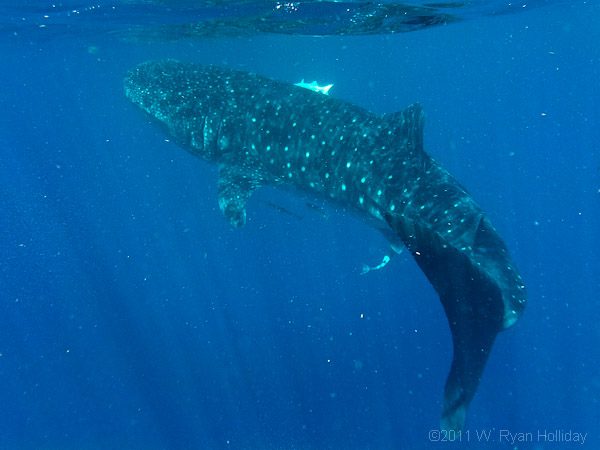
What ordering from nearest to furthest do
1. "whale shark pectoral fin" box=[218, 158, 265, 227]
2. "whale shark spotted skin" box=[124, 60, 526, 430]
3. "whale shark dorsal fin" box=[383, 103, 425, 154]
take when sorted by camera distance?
"whale shark spotted skin" box=[124, 60, 526, 430] → "whale shark dorsal fin" box=[383, 103, 425, 154] → "whale shark pectoral fin" box=[218, 158, 265, 227]

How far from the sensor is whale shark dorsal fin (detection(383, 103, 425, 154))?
6023 millimetres

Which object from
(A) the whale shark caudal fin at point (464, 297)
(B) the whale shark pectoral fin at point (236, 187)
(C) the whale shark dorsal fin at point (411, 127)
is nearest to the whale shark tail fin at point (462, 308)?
(A) the whale shark caudal fin at point (464, 297)

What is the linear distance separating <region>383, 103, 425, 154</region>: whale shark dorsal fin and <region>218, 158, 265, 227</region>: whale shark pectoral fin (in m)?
2.68

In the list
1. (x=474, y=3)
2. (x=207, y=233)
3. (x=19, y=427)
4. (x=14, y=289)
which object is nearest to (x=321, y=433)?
(x=207, y=233)

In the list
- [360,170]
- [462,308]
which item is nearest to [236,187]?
[360,170]

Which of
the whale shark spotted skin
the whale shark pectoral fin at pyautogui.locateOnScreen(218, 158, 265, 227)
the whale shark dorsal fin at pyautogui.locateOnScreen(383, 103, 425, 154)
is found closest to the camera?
the whale shark spotted skin

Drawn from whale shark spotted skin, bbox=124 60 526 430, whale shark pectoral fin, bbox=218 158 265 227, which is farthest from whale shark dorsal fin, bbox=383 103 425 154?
whale shark pectoral fin, bbox=218 158 265 227

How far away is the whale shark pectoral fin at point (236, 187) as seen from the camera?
283 inches

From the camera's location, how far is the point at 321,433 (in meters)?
11.6

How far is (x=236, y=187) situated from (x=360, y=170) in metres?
2.41

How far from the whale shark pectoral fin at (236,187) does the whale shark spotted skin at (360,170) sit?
0.02 m

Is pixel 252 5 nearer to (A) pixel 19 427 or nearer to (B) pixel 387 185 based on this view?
(B) pixel 387 185

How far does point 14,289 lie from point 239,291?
19345 millimetres

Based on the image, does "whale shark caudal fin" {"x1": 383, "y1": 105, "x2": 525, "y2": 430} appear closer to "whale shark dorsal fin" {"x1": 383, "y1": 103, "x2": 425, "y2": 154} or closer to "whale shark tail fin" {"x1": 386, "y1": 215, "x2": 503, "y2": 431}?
"whale shark tail fin" {"x1": 386, "y1": 215, "x2": 503, "y2": 431}
